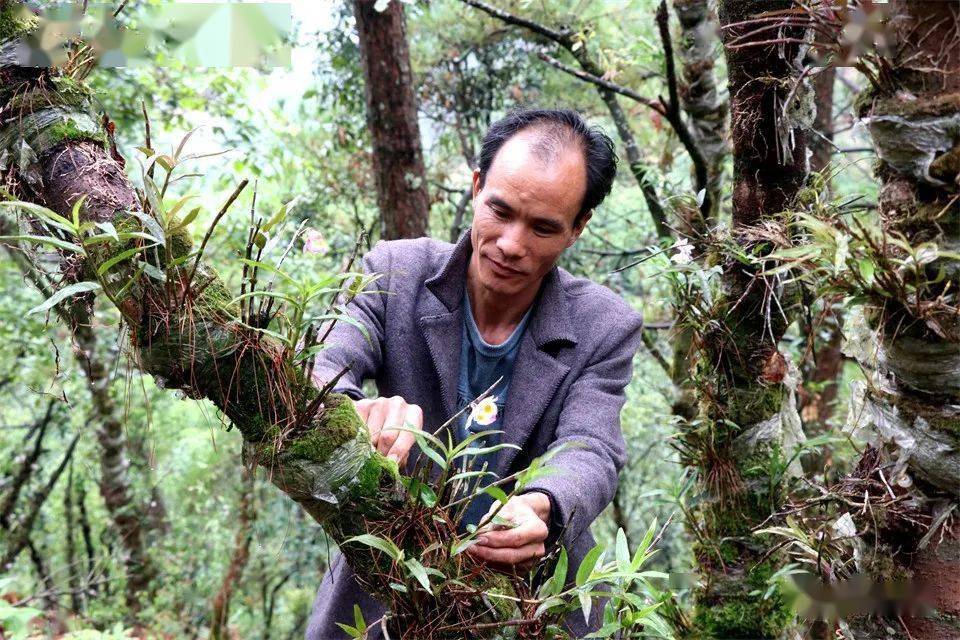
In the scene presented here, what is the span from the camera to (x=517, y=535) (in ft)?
4.41

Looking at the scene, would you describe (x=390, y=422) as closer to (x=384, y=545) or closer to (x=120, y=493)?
(x=384, y=545)

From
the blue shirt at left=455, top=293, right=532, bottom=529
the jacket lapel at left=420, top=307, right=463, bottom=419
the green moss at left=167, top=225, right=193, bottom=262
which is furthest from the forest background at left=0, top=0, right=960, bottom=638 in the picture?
the jacket lapel at left=420, top=307, right=463, bottom=419

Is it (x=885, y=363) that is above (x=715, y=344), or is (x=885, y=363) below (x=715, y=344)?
above

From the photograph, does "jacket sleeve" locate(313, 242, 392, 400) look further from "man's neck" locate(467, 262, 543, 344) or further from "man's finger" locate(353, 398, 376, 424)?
"man's neck" locate(467, 262, 543, 344)

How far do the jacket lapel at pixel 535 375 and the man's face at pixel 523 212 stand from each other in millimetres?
124

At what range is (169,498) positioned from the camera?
29.6 feet

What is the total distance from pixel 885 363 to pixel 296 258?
475 centimetres

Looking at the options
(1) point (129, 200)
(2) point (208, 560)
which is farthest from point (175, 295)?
(2) point (208, 560)

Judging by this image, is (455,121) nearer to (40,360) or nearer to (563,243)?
(40,360)

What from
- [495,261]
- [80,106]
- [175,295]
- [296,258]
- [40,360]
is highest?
[80,106]

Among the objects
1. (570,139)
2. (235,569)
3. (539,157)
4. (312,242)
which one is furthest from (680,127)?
(235,569)

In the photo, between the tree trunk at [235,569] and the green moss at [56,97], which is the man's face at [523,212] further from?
the tree trunk at [235,569]

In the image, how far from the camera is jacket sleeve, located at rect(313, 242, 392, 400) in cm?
167

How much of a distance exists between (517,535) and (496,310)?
1.01 m
